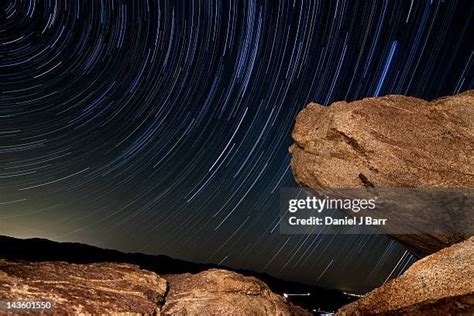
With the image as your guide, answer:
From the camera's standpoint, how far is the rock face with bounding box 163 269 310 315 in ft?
27.1

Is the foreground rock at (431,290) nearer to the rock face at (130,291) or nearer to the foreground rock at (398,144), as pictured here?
the rock face at (130,291)

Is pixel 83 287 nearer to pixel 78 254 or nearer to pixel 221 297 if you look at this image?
pixel 221 297

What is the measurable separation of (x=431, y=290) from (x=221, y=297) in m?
4.47

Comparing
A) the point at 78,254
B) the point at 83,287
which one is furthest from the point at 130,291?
the point at 78,254

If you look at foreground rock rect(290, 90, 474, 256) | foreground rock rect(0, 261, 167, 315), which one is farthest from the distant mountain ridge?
foreground rock rect(0, 261, 167, 315)

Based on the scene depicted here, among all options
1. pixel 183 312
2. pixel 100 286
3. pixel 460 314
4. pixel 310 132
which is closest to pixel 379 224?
pixel 310 132

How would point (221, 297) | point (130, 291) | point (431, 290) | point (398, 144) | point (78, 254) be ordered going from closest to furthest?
point (431, 290) → point (130, 291) → point (221, 297) → point (398, 144) → point (78, 254)

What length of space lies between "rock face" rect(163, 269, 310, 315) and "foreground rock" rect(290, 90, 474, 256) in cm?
449

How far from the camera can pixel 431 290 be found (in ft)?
22.0

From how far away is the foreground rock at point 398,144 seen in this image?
1057 cm

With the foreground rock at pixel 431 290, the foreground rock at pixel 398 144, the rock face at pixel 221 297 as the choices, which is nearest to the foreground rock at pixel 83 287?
the rock face at pixel 221 297

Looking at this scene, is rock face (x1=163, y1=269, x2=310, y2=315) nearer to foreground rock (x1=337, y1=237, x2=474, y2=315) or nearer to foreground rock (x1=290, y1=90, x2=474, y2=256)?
foreground rock (x1=337, y1=237, x2=474, y2=315)

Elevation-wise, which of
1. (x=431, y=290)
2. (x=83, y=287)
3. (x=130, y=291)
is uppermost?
(x=83, y=287)

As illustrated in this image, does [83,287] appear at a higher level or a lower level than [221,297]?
higher
